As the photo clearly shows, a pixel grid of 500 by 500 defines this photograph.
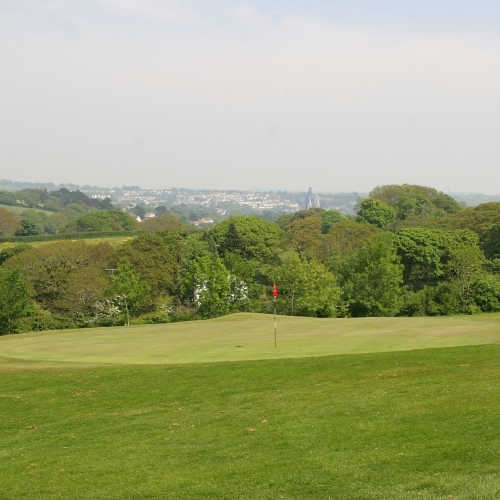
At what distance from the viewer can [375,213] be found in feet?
479

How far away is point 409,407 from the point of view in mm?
18344

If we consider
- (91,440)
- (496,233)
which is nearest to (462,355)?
(91,440)

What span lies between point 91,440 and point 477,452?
9900 millimetres

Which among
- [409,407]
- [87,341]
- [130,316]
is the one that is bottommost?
[130,316]

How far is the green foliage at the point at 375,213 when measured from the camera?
145 m

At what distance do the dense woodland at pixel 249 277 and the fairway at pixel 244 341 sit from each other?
31464 mm

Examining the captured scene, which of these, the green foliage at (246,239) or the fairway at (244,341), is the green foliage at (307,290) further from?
the green foliage at (246,239)

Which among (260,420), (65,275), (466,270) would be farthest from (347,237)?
(260,420)

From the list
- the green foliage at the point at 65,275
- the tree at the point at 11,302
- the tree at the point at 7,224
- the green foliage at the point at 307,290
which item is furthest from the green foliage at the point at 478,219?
the tree at the point at 7,224

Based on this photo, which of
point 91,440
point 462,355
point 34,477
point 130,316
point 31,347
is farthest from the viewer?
point 130,316

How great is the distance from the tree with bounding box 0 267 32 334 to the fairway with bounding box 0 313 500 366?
30167 millimetres

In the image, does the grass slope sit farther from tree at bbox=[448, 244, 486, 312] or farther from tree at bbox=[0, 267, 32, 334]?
tree at bbox=[0, 267, 32, 334]

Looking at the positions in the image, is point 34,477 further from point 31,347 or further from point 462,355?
point 31,347

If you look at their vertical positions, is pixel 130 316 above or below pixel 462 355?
below
